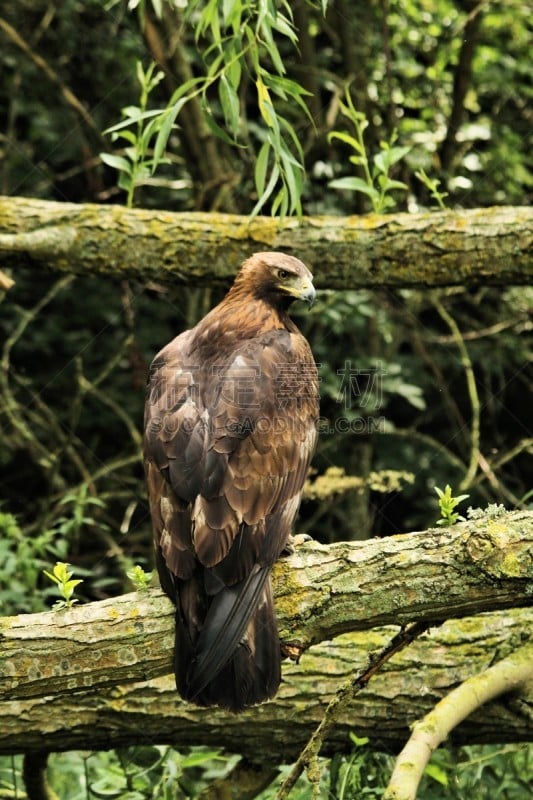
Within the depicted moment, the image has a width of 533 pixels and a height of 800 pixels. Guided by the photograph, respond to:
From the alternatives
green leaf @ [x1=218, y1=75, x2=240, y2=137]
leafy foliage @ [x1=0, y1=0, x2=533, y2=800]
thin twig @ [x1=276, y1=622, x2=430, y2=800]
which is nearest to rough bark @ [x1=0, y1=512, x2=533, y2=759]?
thin twig @ [x1=276, y1=622, x2=430, y2=800]

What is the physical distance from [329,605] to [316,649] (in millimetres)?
822

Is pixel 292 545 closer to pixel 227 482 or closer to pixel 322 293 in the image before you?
pixel 227 482

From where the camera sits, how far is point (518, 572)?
9.24ft

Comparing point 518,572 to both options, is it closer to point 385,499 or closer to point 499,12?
point 385,499

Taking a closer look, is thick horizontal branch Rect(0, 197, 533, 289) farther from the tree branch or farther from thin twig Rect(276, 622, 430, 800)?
thin twig Rect(276, 622, 430, 800)

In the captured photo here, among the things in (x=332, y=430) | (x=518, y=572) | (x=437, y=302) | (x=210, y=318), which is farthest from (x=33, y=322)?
(x=518, y=572)

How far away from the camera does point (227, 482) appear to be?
3.37 metres

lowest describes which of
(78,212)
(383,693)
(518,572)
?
(383,693)

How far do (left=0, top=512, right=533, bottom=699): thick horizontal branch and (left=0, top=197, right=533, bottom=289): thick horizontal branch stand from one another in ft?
5.16

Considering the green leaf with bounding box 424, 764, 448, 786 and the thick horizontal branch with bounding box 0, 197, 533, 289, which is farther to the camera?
the thick horizontal branch with bounding box 0, 197, 533, 289

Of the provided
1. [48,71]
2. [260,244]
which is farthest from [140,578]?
[48,71]

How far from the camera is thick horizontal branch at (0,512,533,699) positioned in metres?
2.86

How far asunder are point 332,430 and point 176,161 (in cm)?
194

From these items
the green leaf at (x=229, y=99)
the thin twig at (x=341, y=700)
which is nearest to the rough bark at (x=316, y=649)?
the thin twig at (x=341, y=700)
